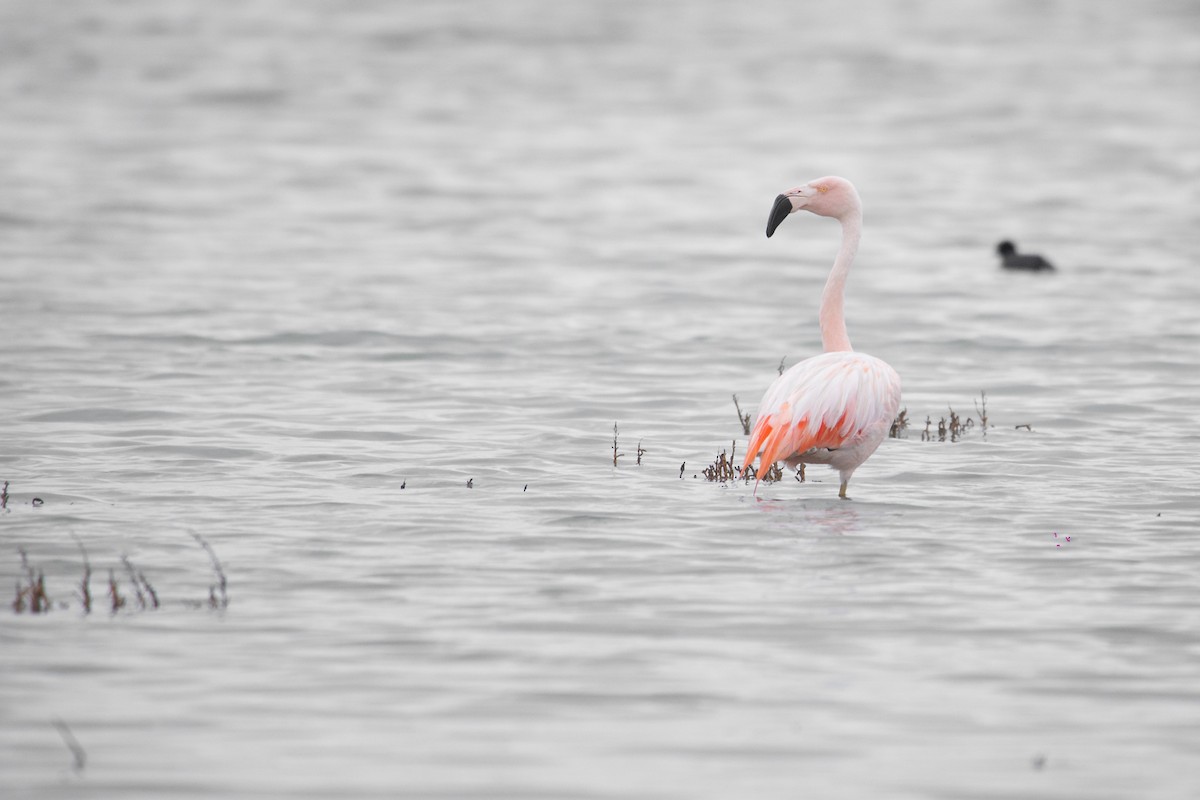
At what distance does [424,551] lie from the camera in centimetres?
971

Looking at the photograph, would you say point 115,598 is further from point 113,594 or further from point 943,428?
point 943,428

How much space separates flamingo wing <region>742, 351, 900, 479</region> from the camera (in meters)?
10.6

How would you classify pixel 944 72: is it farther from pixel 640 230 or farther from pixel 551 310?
pixel 551 310

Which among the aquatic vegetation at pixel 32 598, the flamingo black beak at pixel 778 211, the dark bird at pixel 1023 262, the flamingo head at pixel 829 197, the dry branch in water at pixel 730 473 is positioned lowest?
the aquatic vegetation at pixel 32 598

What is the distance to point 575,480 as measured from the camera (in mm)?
11781

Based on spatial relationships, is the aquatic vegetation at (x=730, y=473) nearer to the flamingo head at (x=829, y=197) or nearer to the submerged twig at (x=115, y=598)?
the flamingo head at (x=829, y=197)

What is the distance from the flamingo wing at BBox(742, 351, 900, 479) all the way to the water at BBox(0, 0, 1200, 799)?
17.8 inches

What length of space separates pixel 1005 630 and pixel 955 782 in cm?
189

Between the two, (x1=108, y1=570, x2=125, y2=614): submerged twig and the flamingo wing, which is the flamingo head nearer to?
the flamingo wing

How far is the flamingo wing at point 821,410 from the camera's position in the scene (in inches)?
417

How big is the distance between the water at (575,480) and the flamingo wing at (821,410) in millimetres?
453

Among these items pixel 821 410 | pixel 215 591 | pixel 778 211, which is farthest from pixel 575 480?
pixel 215 591

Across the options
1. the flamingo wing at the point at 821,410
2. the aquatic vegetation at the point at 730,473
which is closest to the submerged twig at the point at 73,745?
the flamingo wing at the point at 821,410

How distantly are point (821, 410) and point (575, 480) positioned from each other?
1877 mm
